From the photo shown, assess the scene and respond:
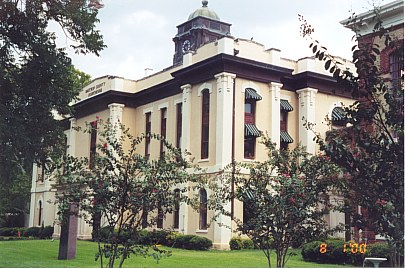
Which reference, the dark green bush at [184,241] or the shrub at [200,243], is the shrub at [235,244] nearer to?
the shrub at [200,243]

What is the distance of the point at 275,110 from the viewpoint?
68.7 feet

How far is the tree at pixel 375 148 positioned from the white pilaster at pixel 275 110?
15.0 metres

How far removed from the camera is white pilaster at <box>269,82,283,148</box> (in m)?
20.8

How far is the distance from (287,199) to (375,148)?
280cm

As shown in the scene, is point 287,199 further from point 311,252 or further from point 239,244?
point 239,244

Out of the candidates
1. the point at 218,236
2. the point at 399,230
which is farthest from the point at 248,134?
the point at 399,230

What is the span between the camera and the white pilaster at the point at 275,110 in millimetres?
20797

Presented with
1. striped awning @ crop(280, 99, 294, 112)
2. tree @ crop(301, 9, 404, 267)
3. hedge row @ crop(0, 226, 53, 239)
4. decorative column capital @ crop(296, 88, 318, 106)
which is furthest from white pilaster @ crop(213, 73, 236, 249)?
tree @ crop(301, 9, 404, 267)

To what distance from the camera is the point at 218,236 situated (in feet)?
62.8

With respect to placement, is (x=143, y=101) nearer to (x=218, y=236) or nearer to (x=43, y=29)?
(x=218, y=236)

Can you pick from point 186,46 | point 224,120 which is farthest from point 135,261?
point 186,46

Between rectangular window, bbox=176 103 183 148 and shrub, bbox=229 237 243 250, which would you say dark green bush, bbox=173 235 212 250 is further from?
rectangular window, bbox=176 103 183 148

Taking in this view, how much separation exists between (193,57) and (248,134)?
386cm

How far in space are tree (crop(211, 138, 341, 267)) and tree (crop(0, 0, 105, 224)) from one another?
5.34 metres
